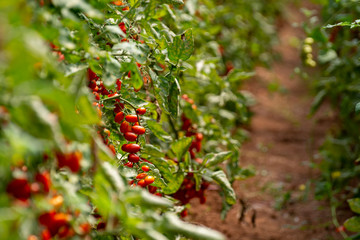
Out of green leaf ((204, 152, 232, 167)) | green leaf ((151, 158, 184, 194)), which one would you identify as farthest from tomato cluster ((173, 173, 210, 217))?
green leaf ((151, 158, 184, 194))

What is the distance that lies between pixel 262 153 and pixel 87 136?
8.64 ft

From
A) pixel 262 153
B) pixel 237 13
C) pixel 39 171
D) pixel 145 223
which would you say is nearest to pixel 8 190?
pixel 39 171

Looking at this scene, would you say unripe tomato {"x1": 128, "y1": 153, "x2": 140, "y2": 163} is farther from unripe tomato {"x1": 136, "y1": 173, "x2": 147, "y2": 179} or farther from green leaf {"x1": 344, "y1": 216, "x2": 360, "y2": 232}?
green leaf {"x1": 344, "y1": 216, "x2": 360, "y2": 232}

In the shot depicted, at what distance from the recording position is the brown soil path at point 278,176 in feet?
6.88

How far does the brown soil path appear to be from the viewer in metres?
2.10

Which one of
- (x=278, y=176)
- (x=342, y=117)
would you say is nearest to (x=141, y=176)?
(x=342, y=117)

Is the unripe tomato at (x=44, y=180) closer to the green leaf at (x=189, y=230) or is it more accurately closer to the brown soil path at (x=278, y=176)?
the green leaf at (x=189, y=230)

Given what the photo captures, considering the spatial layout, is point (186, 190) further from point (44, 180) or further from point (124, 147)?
point (44, 180)

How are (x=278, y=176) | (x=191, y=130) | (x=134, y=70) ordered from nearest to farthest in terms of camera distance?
(x=134, y=70), (x=191, y=130), (x=278, y=176)

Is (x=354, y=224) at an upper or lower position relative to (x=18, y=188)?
lower

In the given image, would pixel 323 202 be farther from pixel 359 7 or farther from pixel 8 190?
pixel 8 190

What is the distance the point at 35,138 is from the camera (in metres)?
0.63

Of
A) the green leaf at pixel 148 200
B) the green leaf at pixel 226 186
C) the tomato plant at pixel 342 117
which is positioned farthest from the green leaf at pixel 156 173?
the tomato plant at pixel 342 117

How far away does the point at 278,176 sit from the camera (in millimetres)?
2812
